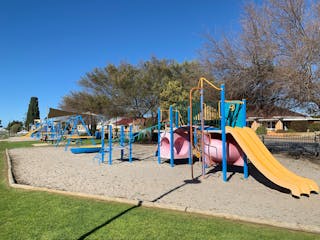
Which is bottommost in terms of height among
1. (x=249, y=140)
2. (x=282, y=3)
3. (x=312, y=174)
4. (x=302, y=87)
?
(x=312, y=174)

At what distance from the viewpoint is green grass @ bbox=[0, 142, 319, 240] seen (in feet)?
12.6

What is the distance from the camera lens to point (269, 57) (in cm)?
1010

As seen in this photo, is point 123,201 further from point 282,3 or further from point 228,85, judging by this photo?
point 282,3

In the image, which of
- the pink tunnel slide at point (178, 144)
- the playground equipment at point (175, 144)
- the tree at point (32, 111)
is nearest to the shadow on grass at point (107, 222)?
the playground equipment at point (175, 144)

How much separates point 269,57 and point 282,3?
1.97m

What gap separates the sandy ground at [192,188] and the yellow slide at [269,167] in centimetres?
23

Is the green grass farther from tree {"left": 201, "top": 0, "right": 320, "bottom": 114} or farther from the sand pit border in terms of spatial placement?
tree {"left": 201, "top": 0, "right": 320, "bottom": 114}

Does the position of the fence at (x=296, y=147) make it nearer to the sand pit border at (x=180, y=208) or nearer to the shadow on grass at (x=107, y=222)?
the sand pit border at (x=180, y=208)

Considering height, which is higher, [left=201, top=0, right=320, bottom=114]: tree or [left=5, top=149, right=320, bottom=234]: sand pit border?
[left=201, top=0, right=320, bottom=114]: tree

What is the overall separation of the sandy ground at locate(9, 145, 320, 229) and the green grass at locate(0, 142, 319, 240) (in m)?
0.65

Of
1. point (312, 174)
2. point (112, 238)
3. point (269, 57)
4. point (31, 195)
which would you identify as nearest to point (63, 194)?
point (31, 195)

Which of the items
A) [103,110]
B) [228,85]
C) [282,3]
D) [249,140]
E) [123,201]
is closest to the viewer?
[123,201]

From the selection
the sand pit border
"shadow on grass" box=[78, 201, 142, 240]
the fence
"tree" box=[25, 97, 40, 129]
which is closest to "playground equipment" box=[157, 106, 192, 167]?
the sand pit border

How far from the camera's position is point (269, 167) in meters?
6.75
